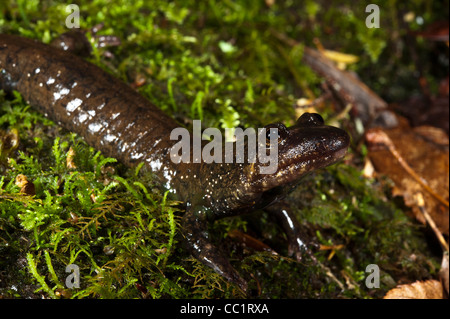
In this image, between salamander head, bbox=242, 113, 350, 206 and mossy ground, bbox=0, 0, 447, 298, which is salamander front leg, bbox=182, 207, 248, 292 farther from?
salamander head, bbox=242, 113, 350, 206

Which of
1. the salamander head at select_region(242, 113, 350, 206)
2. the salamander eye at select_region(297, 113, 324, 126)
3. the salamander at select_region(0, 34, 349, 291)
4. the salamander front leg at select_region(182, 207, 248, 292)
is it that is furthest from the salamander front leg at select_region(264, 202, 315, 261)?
the salamander eye at select_region(297, 113, 324, 126)

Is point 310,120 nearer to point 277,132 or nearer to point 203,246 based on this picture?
point 277,132

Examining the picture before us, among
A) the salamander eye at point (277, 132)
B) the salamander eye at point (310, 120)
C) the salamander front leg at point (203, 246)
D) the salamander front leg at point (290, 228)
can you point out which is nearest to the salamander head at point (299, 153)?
the salamander eye at point (277, 132)

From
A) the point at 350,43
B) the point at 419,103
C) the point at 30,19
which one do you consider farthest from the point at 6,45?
the point at 419,103

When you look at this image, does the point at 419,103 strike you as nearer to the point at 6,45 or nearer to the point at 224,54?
the point at 224,54

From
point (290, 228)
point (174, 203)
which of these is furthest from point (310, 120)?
point (174, 203)

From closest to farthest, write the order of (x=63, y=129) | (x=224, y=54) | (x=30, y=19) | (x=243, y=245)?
1. (x=243, y=245)
2. (x=63, y=129)
3. (x=30, y=19)
4. (x=224, y=54)
